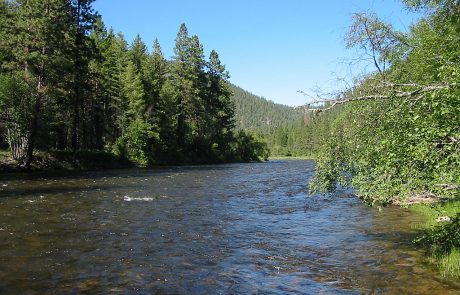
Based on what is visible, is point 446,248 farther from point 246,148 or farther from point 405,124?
point 246,148

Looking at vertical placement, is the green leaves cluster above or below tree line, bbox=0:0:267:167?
below

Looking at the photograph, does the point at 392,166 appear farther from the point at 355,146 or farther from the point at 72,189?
the point at 72,189

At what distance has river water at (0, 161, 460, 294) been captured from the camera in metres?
9.39

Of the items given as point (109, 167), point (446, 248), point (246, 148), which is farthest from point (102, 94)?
point (446, 248)

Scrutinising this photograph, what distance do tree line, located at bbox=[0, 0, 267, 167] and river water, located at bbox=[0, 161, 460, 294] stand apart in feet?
62.2

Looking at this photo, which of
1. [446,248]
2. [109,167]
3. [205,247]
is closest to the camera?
[446,248]

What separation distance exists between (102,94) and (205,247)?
176 ft

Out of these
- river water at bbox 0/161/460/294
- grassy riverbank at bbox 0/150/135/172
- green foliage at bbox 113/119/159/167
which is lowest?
river water at bbox 0/161/460/294

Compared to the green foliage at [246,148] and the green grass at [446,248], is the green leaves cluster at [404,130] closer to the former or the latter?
the green grass at [446,248]

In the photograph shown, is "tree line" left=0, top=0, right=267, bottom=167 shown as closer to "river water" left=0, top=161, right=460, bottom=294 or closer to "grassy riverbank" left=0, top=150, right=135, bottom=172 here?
"grassy riverbank" left=0, top=150, right=135, bottom=172

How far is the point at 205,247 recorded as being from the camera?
42.3 feet

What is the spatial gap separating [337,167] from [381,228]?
5.48 metres

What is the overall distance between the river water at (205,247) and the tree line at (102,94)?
62.2ft

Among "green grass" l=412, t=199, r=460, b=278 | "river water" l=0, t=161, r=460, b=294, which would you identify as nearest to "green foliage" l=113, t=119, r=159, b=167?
"river water" l=0, t=161, r=460, b=294
